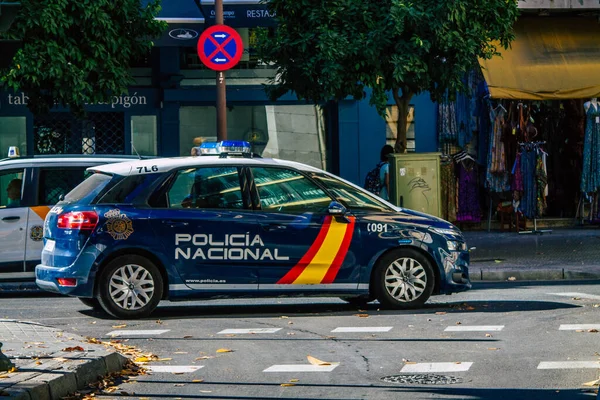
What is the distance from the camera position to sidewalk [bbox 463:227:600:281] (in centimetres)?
1694

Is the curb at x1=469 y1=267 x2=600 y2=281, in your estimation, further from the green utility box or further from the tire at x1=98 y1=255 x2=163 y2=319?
the tire at x1=98 y1=255 x2=163 y2=319

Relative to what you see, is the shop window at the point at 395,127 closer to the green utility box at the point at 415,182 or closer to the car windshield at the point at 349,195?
the green utility box at the point at 415,182

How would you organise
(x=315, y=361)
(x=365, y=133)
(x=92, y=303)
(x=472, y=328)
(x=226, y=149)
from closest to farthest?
1. (x=315, y=361)
2. (x=472, y=328)
3. (x=226, y=149)
4. (x=92, y=303)
5. (x=365, y=133)

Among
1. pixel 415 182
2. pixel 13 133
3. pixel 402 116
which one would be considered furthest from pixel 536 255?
pixel 13 133

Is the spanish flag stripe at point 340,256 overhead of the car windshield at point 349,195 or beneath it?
beneath

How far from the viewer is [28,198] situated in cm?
1550

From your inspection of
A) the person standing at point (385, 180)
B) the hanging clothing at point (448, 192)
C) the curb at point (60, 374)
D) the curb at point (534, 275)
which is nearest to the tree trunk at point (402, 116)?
the person standing at point (385, 180)

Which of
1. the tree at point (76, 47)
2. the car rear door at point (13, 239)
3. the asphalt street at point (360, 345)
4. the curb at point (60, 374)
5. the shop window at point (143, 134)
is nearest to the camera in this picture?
the curb at point (60, 374)

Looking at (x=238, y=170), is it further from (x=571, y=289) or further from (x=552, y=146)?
(x=552, y=146)

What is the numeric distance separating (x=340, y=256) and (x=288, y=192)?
32.7 inches

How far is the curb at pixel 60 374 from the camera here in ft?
25.3

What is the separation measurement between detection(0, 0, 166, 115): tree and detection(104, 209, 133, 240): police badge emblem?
6.81m

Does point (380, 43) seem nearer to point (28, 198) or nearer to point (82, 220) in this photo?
point (28, 198)

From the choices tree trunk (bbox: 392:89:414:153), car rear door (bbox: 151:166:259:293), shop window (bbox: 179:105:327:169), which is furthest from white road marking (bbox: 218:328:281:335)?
shop window (bbox: 179:105:327:169)
